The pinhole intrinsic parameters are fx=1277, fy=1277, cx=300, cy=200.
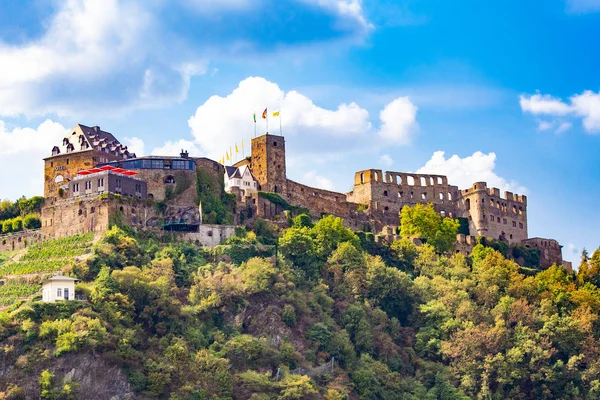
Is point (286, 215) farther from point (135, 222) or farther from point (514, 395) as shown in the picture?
point (514, 395)

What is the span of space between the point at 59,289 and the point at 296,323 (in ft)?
55.4

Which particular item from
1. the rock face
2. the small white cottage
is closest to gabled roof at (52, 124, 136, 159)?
the small white cottage

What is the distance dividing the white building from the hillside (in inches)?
260

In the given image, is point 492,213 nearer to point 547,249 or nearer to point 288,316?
point 547,249

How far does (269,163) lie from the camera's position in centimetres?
11000

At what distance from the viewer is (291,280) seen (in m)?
91.8

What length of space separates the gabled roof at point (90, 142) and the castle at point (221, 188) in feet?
0.26

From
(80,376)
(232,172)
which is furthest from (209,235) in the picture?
(80,376)

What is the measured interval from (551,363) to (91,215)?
35.2 meters

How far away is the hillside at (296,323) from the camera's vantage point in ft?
253

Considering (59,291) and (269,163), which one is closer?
(59,291)

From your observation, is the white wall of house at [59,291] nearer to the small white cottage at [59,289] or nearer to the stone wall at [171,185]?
the small white cottage at [59,289]

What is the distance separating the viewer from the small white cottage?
7994cm

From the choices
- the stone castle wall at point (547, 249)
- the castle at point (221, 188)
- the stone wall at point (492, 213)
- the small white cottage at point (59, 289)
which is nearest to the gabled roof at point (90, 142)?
the castle at point (221, 188)
